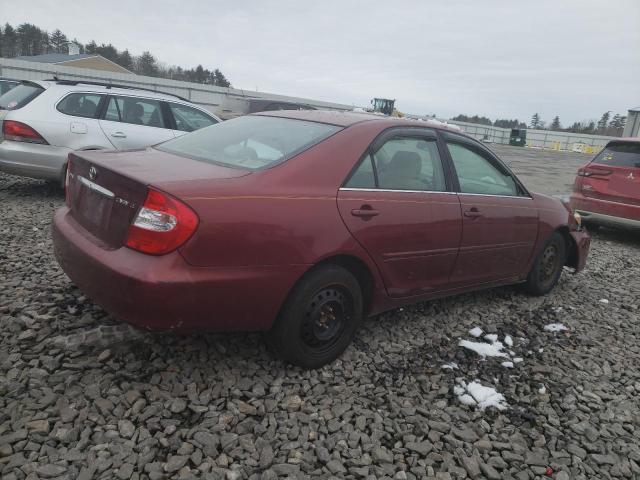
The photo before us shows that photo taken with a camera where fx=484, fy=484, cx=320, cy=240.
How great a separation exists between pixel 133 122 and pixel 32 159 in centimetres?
144

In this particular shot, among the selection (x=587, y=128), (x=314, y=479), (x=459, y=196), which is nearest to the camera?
(x=314, y=479)

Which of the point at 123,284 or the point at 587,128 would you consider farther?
the point at 587,128

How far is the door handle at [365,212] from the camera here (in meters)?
2.85

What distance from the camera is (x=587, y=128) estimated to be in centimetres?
7462

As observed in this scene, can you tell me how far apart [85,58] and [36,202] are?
44611 millimetres

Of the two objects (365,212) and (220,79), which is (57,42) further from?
(365,212)

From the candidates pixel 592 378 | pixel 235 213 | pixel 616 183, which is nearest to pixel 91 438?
pixel 235 213

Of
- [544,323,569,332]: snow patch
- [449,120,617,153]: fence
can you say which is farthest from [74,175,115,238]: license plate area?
[449,120,617,153]: fence

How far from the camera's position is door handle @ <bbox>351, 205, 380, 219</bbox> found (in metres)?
2.85

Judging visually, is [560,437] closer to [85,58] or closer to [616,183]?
[616,183]

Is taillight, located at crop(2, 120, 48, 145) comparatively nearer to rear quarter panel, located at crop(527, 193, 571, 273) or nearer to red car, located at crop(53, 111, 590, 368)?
red car, located at crop(53, 111, 590, 368)

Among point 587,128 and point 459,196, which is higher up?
point 587,128

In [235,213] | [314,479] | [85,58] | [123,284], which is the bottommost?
[314,479]

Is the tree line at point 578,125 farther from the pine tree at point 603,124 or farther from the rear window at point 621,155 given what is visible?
the rear window at point 621,155
